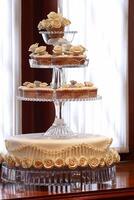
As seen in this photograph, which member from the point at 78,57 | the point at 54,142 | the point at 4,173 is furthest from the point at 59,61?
the point at 4,173

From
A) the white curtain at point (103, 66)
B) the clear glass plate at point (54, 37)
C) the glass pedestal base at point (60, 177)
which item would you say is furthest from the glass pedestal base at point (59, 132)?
the white curtain at point (103, 66)

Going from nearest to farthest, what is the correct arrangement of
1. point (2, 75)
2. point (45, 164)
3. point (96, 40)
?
1. point (45, 164)
2. point (2, 75)
3. point (96, 40)

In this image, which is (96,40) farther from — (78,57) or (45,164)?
(45,164)

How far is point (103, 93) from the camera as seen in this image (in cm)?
298

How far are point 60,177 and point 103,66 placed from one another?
0.87m

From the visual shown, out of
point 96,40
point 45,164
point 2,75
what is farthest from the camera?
point 96,40

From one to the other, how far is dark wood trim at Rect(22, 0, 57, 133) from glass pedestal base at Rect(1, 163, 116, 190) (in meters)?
0.52

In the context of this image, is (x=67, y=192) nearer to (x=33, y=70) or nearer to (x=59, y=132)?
(x=59, y=132)

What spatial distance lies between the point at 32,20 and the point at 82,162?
89 cm

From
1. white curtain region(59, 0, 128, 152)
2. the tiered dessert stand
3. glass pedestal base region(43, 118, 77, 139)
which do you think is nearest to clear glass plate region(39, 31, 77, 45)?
the tiered dessert stand

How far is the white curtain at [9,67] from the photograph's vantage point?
9.05 ft

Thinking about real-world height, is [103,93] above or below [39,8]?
below

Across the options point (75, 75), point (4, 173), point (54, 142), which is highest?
point (75, 75)

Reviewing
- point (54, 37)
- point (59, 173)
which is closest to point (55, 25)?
point (54, 37)
